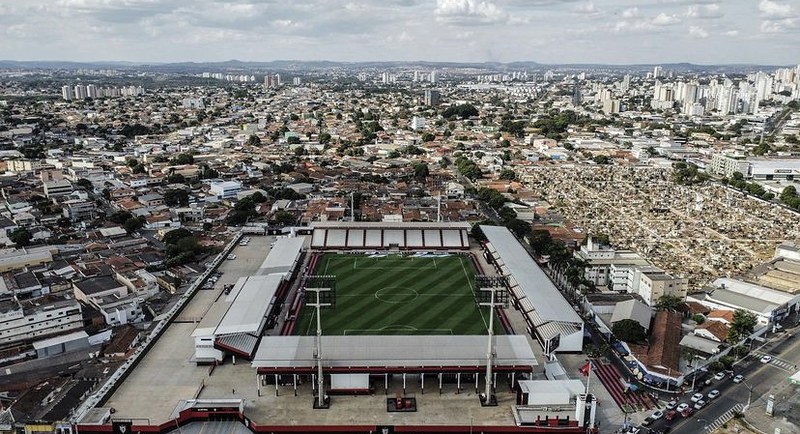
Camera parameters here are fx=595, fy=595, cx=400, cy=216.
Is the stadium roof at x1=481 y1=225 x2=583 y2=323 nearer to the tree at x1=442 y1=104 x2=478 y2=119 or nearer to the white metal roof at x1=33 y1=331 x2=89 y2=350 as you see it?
the white metal roof at x1=33 y1=331 x2=89 y2=350

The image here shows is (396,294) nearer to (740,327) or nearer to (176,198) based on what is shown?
(740,327)

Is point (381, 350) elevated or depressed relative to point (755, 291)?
elevated

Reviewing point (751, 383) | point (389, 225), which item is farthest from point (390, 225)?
point (751, 383)

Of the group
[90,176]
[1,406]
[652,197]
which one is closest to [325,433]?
[1,406]

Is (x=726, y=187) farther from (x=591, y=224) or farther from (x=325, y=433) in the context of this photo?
(x=325, y=433)

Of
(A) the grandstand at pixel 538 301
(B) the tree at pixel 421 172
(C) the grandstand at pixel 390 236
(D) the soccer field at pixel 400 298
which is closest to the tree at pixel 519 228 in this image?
(C) the grandstand at pixel 390 236

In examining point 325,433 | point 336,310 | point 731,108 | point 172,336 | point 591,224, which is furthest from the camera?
point 731,108

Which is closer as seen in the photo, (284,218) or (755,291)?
(755,291)
